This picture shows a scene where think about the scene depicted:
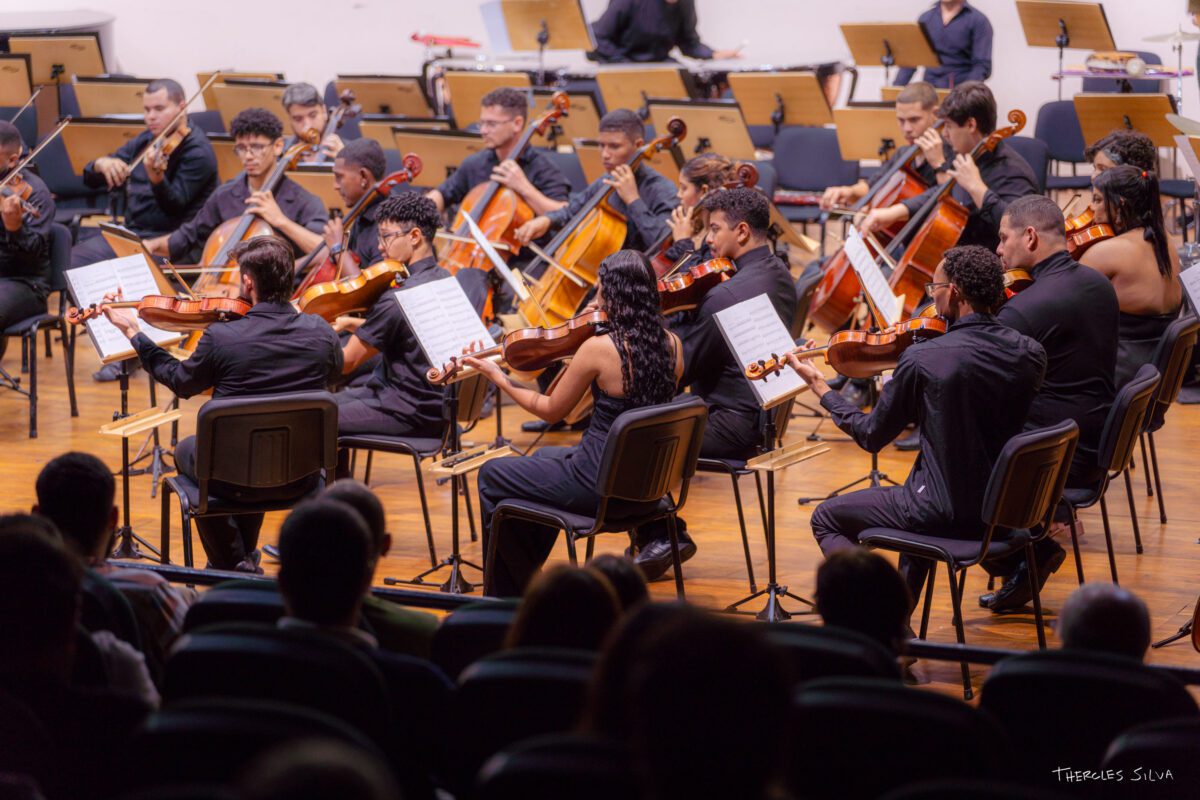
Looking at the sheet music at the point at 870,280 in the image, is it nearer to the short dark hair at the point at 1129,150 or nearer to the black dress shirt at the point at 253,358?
the short dark hair at the point at 1129,150

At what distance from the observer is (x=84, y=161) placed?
811 cm

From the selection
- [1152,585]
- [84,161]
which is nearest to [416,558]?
[1152,585]

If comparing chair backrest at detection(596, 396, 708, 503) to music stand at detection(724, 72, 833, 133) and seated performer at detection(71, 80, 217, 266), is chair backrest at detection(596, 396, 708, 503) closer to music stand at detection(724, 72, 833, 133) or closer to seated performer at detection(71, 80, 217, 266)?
seated performer at detection(71, 80, 217, 266)

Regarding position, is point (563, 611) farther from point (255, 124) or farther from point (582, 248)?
point (255, 124)

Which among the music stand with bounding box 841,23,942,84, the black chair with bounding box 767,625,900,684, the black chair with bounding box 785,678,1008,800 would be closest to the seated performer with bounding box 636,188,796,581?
the black chair with bounding box 767,625,900,684

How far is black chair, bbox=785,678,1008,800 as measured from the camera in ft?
6.29

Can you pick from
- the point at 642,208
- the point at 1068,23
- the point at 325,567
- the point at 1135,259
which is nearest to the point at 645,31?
the point at 1068,23

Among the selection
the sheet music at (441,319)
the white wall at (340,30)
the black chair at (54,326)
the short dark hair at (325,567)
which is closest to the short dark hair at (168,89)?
the black chair at (54,326)

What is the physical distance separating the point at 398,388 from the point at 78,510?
2.19 metres

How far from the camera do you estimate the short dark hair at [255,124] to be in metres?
6.33

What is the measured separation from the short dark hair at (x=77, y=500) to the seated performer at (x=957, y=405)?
2.03 metres

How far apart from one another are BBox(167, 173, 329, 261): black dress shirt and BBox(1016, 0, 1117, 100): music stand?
526cm

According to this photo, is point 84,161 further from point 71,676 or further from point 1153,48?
point 1153,48

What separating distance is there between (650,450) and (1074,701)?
193cm
